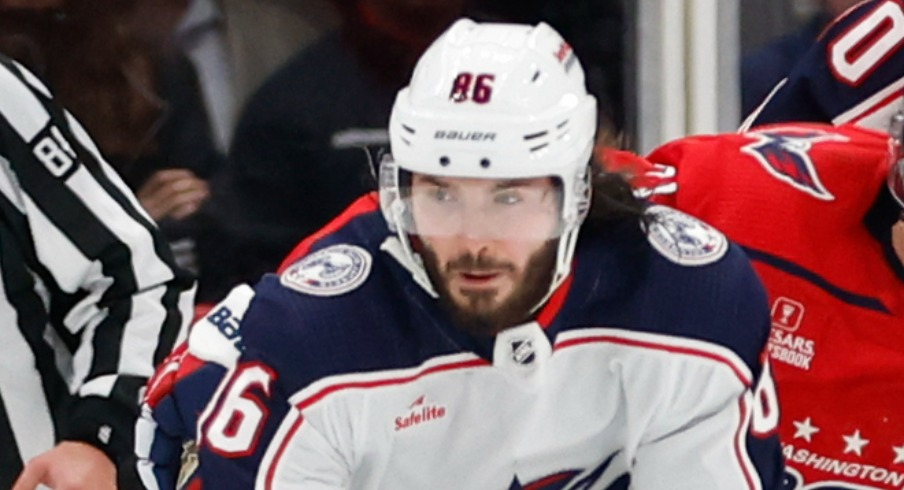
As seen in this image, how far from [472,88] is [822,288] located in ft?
1.65

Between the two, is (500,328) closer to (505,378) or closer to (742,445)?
(505,378)

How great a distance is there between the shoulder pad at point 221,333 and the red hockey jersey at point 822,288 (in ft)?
1.31

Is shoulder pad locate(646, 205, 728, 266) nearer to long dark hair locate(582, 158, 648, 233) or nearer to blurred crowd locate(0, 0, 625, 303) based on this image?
long dark hair locate(582, 158, 648, 233)

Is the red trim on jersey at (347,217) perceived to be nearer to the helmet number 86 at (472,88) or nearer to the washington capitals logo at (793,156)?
the helmet number 86 at (472,88)

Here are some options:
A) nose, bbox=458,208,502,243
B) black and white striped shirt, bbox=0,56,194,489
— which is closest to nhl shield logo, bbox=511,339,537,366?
nose, bbox=458,208,502,243

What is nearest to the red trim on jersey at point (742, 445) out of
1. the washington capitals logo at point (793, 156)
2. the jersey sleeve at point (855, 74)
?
the washington capitals logo at point (793, 156)

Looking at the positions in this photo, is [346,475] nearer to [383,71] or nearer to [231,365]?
[231,365]

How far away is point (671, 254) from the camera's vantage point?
169 cm

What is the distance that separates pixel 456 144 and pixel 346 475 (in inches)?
11.9

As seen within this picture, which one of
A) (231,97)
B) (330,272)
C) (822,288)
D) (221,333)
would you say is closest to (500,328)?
(330,272)

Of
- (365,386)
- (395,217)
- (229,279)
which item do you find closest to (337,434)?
(365,386)

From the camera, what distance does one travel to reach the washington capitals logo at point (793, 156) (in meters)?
1.95

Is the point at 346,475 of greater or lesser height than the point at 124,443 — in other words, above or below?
above

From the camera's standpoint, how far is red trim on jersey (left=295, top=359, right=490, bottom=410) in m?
1.64
